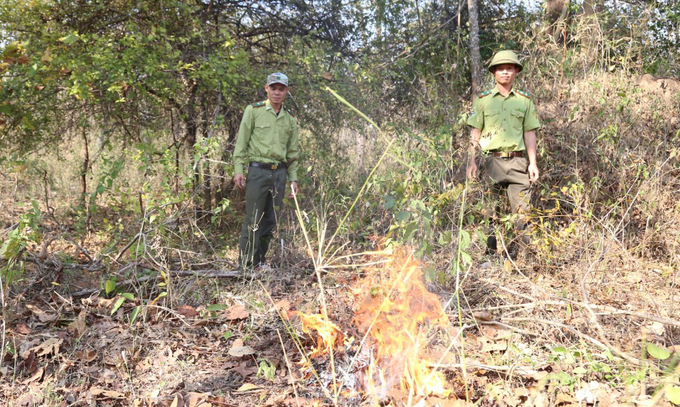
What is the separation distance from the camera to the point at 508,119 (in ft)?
13.6

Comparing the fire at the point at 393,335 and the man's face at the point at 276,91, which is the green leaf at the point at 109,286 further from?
the man's face at the point at 276,91

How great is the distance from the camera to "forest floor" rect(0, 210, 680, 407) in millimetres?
2346

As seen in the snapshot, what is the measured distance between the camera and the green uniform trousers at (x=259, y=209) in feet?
14.2

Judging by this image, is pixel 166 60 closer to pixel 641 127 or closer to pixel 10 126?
pixel 10 126

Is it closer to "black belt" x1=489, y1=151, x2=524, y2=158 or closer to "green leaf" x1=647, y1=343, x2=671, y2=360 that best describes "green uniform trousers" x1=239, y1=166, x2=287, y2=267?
"black belt" x1=489, y1=151, x2=524, y2=158

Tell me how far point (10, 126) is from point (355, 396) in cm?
487

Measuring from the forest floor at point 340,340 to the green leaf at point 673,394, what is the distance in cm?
2

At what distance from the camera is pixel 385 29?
704 cm

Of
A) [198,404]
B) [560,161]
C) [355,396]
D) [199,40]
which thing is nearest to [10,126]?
[199,40]

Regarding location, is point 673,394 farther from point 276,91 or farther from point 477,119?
point 276,91

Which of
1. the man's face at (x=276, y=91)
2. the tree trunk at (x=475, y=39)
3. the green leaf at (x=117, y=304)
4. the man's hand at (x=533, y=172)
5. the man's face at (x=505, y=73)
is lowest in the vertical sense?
the green leaf at (x=117, y=304)

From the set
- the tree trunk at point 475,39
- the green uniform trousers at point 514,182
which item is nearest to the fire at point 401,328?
the green uniform trousers at point 514,182

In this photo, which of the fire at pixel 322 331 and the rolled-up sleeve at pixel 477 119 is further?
the rolled-up sleeve at pixel 477 119

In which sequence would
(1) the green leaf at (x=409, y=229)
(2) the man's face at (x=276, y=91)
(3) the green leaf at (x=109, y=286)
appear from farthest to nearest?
(2) the man's face at (x=276, y=91) < (3) the green leaf at (x=109, y=286) < (1) the green leaf at (x=409, y=229)
